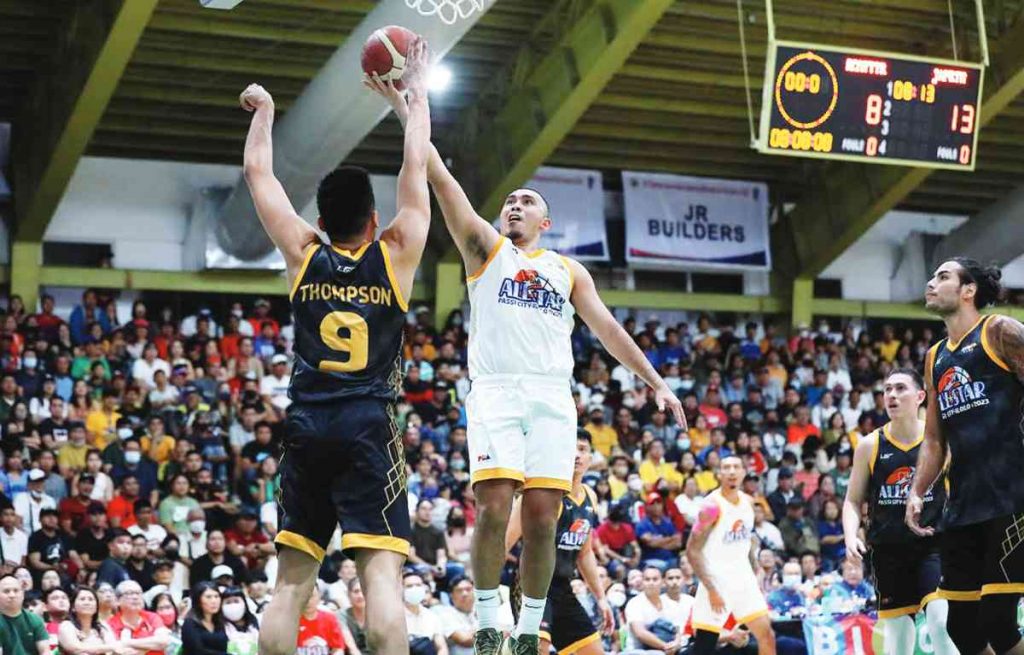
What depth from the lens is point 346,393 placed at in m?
6.00

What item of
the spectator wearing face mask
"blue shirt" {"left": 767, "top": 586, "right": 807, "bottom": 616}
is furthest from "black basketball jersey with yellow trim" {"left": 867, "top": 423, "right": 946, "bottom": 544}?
"blue shirt" {"left": 767, "top": 586, "right": 807, "bottom": 616}

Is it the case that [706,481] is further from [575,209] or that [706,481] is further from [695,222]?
[695,222]

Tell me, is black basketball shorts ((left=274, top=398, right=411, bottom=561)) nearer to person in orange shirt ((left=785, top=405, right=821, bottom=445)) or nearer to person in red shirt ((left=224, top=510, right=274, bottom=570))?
person in red shirt ((left=224, top=510, right=274, bottom=570))

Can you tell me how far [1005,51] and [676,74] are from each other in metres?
4.74

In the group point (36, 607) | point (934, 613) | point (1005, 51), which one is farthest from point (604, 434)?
point (934, 613)

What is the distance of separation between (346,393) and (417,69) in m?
1.52

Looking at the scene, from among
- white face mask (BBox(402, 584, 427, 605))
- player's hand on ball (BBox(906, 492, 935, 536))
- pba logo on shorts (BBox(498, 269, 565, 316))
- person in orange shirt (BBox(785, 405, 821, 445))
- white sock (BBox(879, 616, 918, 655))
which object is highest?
person in orange shirt (BBox(785, 405, 821, 445))

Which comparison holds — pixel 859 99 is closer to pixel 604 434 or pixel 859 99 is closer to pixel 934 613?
pixel 604 434

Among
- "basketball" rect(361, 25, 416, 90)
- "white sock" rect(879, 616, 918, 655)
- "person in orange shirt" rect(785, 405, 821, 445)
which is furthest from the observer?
"person in orange shirt" rect(785, 405, 821, 445)

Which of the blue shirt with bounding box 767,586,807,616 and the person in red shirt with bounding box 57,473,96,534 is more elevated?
the person in red shirt with bounding box 57,473,96,534

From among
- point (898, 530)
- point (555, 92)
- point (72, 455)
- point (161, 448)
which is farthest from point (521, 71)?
→ point (898, 530)

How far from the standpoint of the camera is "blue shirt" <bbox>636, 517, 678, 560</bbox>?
731 inches

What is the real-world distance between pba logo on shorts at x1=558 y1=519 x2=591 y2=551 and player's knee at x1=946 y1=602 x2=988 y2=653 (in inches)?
118

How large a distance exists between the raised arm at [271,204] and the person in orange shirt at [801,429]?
17.4 meters
